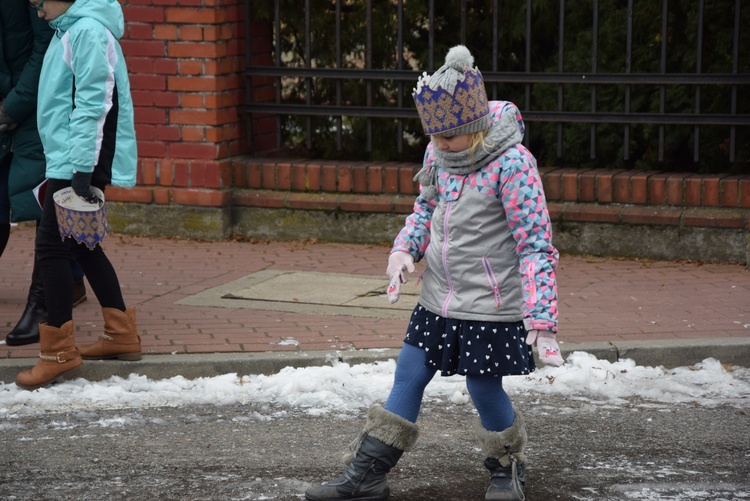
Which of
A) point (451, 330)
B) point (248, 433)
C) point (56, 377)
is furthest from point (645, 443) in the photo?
point (56, 377)

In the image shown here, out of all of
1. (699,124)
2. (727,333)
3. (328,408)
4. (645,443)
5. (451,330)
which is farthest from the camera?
(699,124)

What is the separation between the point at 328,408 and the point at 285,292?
2.01 m

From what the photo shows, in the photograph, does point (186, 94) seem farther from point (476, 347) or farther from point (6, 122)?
point (476, 347)

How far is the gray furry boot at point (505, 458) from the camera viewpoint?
4.27m

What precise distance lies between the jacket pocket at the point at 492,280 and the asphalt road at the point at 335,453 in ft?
2.37

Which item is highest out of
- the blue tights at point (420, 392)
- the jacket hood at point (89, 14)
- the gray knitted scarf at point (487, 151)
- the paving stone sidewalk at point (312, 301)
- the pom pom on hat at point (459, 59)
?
the jacket hood at point (89, 14)

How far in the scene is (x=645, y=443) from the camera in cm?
491

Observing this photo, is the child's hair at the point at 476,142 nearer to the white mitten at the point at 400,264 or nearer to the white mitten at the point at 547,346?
the white mitten at the point at 400,264

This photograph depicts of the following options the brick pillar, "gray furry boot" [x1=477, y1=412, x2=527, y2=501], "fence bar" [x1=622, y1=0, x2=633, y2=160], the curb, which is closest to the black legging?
the curb

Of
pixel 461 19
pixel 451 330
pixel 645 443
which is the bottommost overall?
pixel 645 443

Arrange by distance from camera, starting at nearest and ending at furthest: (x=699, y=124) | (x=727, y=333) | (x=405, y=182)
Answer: (x=727, y=333), (x=699, y=124), (x=405, y=182)

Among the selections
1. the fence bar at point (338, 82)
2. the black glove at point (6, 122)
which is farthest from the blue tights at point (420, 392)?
the fence bar at point (338, 82)

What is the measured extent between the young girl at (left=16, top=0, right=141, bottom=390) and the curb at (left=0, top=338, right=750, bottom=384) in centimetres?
9

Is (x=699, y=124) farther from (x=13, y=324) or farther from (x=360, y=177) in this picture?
(x=13, y=324)
